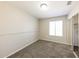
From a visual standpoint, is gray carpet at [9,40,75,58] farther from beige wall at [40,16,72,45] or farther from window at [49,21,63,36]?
window at [49,21,63,36]

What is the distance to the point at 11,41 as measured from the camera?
3219 mm

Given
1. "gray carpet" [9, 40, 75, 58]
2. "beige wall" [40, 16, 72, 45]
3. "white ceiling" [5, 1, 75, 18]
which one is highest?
"white ceiling" [5, 1, 75, 18]

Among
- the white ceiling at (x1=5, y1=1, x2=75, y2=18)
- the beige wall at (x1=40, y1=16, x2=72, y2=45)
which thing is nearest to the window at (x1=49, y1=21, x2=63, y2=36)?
the beige wall at (x1=40, y1=16, x2=72, y2=45)

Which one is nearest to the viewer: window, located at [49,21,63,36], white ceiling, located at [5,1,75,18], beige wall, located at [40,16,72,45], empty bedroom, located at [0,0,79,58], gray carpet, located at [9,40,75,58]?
empty bedroom, located at [0,0,79,58]

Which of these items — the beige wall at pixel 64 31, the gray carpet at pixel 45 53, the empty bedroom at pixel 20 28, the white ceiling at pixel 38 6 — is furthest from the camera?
the beige wall at pixel 64 31

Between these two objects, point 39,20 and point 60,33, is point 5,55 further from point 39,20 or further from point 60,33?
point 39,20

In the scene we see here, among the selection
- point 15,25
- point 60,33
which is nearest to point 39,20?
point 60,33

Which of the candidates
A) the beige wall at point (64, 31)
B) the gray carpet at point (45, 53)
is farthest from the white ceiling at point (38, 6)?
the gray carpet at point (45, 53)

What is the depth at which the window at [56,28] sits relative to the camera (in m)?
5.90

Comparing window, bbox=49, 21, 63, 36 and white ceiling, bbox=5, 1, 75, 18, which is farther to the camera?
window, bbox=49, 21, 63, 36

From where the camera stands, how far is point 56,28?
20.5 feet

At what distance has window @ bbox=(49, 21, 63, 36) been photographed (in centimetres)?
A: 590

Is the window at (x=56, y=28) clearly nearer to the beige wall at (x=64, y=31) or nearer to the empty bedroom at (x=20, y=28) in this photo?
the empty bedroom at (x=20, y=28)

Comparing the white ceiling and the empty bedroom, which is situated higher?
the white ceiling
